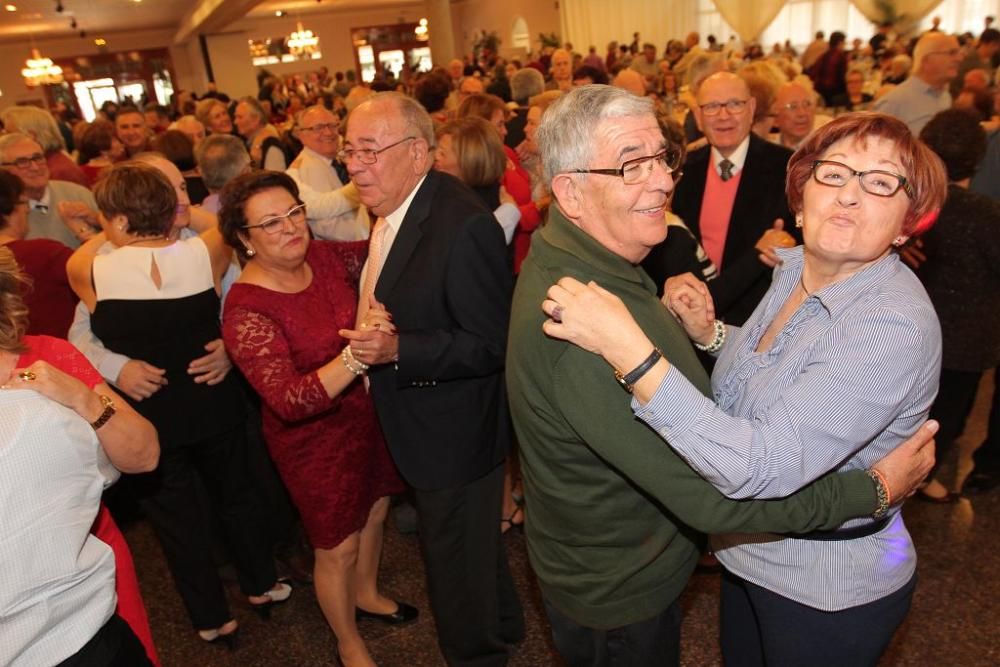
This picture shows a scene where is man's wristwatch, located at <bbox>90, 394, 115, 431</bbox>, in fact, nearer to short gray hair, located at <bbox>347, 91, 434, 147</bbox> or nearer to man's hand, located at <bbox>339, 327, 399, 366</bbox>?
man's hand, located at <bbox>339, 327, 399, 366</bbox>

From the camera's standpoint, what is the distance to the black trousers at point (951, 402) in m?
2.87

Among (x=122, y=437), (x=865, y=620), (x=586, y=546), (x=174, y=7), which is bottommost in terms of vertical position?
(x=865, y=620)

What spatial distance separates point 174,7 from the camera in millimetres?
15609

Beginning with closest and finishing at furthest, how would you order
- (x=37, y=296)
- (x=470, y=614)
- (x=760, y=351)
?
(x=760, y=351), (x=470, y=614), (x=37, y=296)

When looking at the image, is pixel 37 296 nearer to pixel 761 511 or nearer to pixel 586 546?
pixel 586 546

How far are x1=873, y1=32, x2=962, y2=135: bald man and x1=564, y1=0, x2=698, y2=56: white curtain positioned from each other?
12761 millimetres

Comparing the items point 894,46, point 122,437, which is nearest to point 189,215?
point 122,437

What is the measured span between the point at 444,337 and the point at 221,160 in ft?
6.76

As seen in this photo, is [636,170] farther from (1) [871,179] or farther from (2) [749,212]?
(2) [749,212]

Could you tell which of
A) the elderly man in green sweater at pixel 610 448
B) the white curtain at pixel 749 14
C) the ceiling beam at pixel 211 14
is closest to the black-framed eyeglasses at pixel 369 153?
the elderly man in green sweater at pixel 610 448

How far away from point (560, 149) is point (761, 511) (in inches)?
29.8

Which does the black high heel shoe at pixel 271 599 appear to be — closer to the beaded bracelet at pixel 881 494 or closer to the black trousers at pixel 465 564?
the black trousers at pixel 465 564

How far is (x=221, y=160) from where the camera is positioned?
3414mm

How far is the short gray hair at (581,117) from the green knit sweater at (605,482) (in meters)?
0.11
